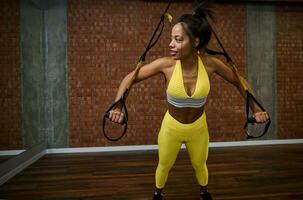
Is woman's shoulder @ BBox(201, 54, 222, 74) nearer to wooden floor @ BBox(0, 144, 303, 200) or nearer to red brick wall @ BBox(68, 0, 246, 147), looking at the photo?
wooden floor @ BBox(0, 144, 303, 200)

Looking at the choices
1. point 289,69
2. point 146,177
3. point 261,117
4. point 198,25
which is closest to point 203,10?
point 198,25

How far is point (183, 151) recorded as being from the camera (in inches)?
180

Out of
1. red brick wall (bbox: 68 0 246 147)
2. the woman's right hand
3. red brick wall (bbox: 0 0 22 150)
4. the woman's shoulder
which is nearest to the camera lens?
the woman's right hand

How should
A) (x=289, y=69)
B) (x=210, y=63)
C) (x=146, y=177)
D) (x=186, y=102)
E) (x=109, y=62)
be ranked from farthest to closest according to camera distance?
(x=289, y=69) < (x=109, y=62) < (x=146, y=177) < (x=210, y=63) < (x=186, y=102)

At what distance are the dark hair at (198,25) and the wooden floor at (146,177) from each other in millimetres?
1437

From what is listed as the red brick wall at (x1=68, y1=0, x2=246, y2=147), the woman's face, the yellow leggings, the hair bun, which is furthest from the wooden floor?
the hair bun

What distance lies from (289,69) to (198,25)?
386 centimetres

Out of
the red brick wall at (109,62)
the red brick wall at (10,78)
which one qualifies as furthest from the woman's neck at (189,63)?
the red brick wall at (109,62)

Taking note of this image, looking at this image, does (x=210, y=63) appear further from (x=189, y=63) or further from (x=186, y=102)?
(x=186, y=102)

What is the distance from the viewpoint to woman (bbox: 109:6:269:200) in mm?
1771

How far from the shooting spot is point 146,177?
3.18 metres

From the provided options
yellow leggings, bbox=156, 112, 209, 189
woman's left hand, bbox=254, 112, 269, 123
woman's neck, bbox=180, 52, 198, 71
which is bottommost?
yellow leggings, bbox=156, 112, 209, 189

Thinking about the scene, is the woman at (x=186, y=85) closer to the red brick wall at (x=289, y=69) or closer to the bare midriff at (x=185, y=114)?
the bare midriff at (x=185, y=114)

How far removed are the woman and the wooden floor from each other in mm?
835
